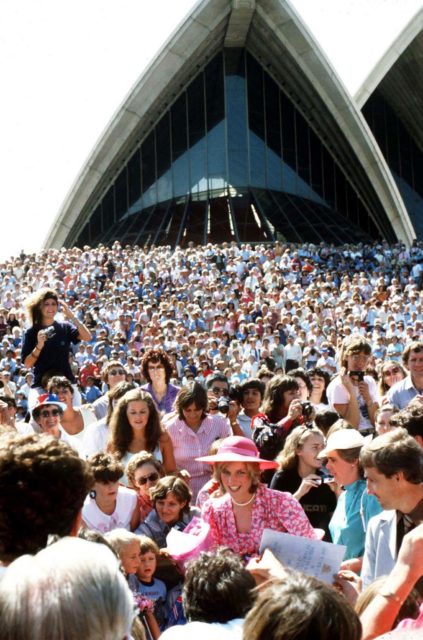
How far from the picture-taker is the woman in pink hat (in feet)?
13.2

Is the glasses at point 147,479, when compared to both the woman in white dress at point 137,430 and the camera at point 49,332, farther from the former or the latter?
the camera at point 49,332

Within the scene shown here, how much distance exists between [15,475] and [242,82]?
117 feet

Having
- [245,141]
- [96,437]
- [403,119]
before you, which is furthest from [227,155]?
[96,437]

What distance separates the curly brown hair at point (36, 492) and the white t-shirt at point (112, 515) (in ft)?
6.64

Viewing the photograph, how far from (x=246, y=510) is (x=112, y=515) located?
0.89m

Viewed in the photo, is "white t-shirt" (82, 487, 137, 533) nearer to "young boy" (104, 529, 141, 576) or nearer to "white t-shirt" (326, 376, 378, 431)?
"young boy" (104, 529, 141, 576)

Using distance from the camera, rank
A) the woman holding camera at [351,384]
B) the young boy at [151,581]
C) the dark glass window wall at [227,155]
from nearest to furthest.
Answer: the young boy at [151,581] → the woman holding camera at [351,384] → the dark glass window wall at [227,155]

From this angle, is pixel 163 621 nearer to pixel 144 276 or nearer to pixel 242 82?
pixel 144 276

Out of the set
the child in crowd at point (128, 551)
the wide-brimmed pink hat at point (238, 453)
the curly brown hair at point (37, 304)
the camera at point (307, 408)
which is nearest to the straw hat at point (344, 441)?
the wide-brimmed pink hat at point (238, 453)

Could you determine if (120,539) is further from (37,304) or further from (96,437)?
(37,304)

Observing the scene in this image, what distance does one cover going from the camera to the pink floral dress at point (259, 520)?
13.1 ft

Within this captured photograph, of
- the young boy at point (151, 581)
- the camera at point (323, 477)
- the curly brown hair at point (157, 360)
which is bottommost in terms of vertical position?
the young boy at point (151, 581)

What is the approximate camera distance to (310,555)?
10.9 ft

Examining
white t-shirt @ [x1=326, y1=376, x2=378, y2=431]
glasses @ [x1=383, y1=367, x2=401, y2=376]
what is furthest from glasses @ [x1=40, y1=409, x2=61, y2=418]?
glasses @ [x1=383, y1=367, x2=401, y2=376]
